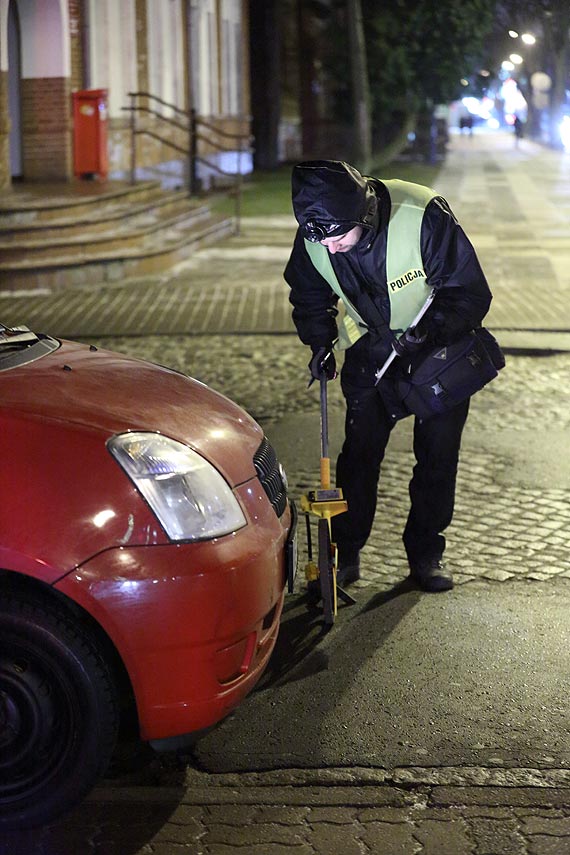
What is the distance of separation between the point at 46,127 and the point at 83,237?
166 inches

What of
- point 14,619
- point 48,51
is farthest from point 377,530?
point 48,51

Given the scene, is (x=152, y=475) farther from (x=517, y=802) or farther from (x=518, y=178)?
(x=518, y=178)

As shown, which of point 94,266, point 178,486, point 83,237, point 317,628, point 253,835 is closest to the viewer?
point 253,835

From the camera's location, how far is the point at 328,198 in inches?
172

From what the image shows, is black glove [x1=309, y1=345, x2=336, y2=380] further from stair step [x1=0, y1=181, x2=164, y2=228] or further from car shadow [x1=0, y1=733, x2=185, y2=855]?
stair step [x1=0, y1=181, x2=164, y2=228]

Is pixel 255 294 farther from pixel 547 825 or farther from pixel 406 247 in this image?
pixel 547 825

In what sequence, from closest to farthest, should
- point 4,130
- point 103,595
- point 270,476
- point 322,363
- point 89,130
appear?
point 103,595, point 270,476, point 322,363, point 4,130, point 89,130

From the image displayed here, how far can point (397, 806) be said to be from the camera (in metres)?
3.53

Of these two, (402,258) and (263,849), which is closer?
(263,849)

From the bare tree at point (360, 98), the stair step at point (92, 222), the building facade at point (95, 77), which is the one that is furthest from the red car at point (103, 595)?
the bare tree at point (360, 98)

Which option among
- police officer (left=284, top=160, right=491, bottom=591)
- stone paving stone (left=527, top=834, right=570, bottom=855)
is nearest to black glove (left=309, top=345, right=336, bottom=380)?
police officer (left=284, top=160, right=491, bottom=591)

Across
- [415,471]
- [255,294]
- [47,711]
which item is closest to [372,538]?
[415,471]

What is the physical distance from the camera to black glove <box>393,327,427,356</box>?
4.69m

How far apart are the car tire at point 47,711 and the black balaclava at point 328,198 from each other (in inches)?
68.8
